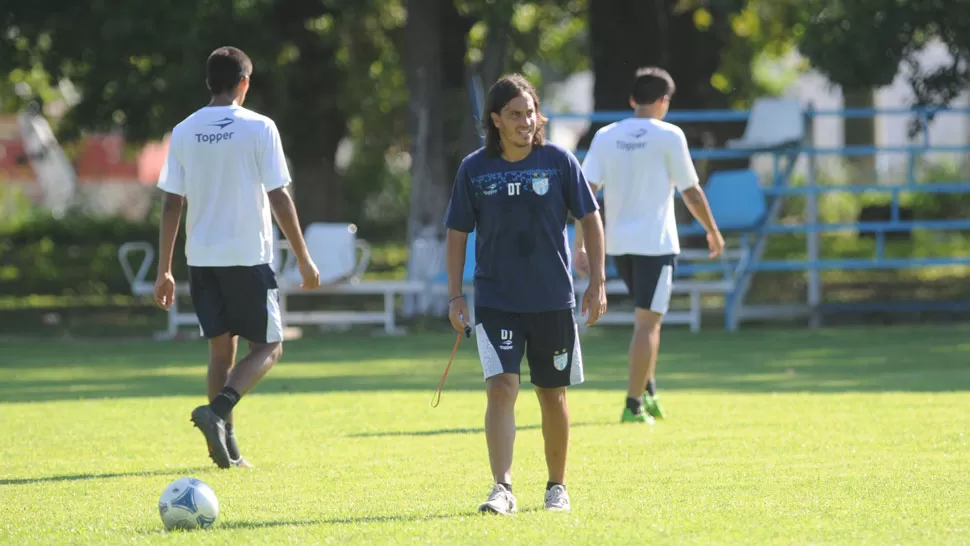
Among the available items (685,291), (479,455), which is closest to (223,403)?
(479,455)

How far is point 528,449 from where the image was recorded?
895cm

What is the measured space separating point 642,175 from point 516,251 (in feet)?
12.3

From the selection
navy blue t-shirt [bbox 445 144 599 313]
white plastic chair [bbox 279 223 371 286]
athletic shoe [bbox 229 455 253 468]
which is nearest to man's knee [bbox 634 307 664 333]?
athletic shoe [bbox 229 455 253 468]

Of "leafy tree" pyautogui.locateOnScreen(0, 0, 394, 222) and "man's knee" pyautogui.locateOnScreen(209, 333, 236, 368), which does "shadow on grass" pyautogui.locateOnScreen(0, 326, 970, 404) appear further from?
"leafy tree" pyautogui.locateOnScreen(0, 0, 394, 222)

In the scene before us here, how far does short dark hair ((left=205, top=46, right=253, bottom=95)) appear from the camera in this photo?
838 centimetres

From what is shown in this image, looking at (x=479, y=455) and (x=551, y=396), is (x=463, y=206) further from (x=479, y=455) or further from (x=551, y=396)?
(x=479, y=455)

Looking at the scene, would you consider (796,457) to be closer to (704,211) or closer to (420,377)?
(704,211)

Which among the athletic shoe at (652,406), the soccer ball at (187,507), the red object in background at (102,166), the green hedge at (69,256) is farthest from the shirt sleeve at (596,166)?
the red object in background at (102,166)

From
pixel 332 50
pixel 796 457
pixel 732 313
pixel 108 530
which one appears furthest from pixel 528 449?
pixel 332 50

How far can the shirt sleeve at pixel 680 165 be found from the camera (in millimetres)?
10227

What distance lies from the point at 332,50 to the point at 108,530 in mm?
19622

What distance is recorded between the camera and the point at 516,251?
21.8 ft

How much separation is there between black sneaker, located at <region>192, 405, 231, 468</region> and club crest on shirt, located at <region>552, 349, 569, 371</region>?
7.06ft

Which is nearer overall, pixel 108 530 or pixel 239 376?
pixel 108 530
